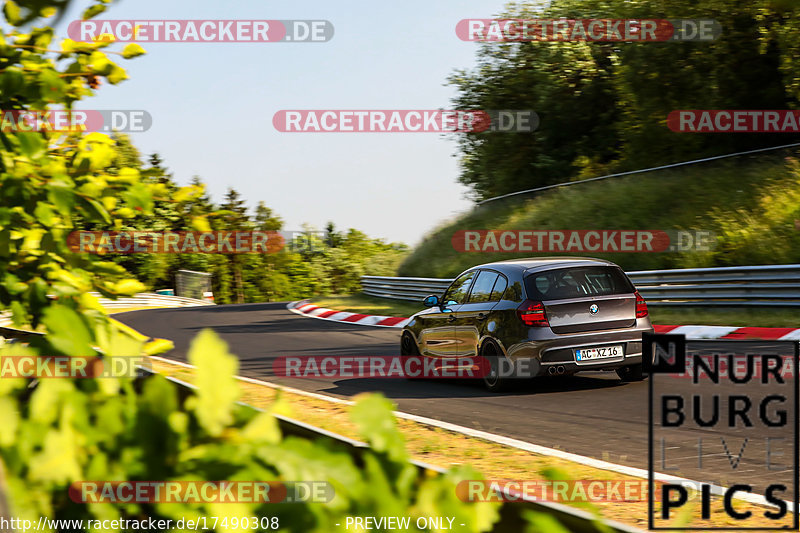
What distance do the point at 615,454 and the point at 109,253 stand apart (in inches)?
183

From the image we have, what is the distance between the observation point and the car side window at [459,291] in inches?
444

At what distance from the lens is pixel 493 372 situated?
396 inches

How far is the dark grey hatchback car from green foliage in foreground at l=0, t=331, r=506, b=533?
27.6 feet

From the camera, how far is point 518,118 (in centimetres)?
3341

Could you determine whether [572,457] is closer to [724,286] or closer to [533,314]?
[533,314]

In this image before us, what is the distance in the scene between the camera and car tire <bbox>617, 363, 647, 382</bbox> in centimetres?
1018

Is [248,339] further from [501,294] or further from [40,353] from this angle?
[40,353]

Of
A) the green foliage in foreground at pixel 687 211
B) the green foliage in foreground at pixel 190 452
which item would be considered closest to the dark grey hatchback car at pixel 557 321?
the green foliage in foreground at pixel 190 452

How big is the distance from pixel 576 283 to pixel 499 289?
0.95m

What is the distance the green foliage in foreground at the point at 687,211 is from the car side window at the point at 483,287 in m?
9.42

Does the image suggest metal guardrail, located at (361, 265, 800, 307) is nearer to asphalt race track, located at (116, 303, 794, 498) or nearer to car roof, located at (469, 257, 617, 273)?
asphalt race track, located at (116, 303, 794, 498)

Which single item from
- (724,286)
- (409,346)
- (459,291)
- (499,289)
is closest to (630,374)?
(499,289)

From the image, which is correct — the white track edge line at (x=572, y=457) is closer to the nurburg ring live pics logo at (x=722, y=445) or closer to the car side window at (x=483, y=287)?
the nurburg ring live pics logo at (x=722, y=445)

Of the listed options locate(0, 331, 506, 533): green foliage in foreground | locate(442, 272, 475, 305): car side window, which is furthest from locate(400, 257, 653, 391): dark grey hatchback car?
locate(0, 331, 506, 533): green foliage in foreground
